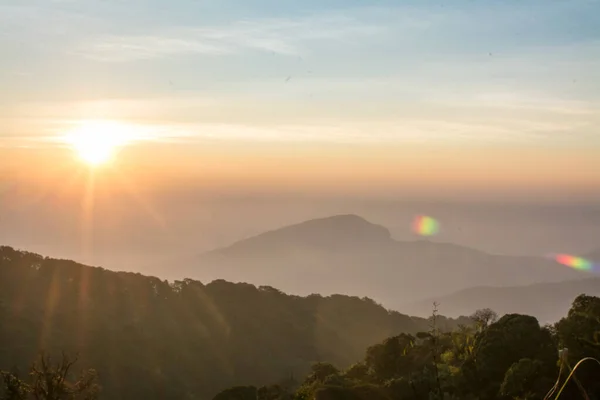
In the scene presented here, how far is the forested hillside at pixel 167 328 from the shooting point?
66.4 m

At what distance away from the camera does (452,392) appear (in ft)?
120

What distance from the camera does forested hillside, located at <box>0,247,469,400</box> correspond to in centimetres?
6638

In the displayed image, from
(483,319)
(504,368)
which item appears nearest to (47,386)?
(504,368)

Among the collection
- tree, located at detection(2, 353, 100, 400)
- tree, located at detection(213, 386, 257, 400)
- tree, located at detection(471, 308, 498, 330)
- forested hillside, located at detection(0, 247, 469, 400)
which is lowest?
tree, located at detection(213, 386, 257, 400)

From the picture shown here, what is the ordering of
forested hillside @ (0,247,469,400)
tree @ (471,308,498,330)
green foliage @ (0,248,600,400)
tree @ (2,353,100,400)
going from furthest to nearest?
forested hillside @ (0,247,469,400), tree @ (471,308,498,330), green foliage @ (0,248,600,400), tree @ (2,353,100,400)

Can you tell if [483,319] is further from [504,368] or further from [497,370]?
[497,370]

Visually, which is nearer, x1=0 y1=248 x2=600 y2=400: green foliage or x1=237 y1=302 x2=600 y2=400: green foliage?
x1=237 y1=302 x2=600 y2=400: green foliage

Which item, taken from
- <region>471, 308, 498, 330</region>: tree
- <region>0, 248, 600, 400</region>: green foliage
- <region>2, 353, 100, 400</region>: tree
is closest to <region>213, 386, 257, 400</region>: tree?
<region>0, 248, 600, 400</region>: green foliage

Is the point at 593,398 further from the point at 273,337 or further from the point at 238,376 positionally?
the point at 273,337

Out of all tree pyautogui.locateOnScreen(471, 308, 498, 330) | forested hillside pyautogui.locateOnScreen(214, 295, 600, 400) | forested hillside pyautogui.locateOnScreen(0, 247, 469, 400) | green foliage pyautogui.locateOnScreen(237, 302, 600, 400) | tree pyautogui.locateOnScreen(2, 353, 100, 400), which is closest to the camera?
tree pyautogui.locateOnScreen(2, 353, 100, 400)

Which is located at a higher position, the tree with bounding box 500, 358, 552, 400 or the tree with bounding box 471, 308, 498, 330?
the tree with bounding box 471, 308, 498, 330

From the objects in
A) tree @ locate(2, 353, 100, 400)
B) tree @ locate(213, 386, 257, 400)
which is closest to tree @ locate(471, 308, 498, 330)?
tree @ locate(213, 386, 257, 400)

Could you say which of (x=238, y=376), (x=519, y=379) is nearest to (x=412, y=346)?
(x=519, y=379)

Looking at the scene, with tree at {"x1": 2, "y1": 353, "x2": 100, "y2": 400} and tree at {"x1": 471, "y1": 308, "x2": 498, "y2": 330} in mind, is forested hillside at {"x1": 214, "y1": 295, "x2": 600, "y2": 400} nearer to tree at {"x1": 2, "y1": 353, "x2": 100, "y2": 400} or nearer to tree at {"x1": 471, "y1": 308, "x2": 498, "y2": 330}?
tree at {"x1": 471, "y1": 308, "x2": 498, "y2": 330}
